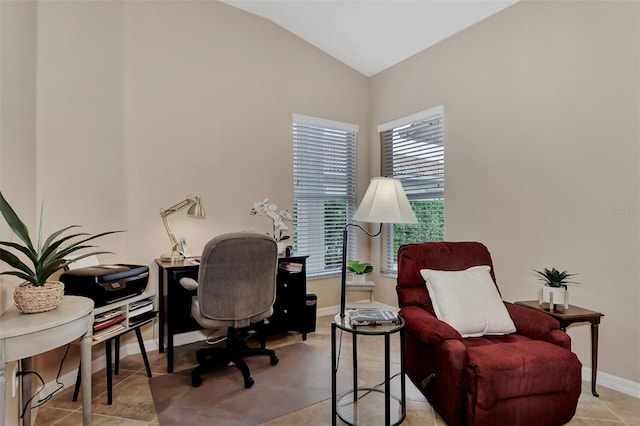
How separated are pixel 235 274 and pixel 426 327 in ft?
4.13

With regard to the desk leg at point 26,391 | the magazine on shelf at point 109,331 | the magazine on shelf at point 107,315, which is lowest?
the desk leg at point 26,391

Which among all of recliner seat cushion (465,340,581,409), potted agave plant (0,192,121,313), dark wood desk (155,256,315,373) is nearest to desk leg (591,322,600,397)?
recliner seat cushion (465,340,581,409)

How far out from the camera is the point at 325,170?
4.09 m

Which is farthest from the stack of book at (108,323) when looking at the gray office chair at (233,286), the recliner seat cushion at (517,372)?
the recliner seat cushion at (517,372)

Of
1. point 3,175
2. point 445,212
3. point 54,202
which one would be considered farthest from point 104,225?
point 445,212

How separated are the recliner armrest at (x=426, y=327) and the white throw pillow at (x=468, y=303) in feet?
0.39

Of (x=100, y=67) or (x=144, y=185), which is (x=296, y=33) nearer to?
(x=100, y=67)

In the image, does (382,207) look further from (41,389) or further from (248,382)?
(41,389)

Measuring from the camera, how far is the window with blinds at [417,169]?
11.8 feet

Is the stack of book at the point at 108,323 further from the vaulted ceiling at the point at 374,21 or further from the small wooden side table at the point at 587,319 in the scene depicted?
the vaulted ceiling at the point at 374,21

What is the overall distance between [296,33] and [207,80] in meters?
1.19

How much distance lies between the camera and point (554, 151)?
268 centimetres

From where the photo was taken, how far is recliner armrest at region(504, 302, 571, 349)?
1.98 metres

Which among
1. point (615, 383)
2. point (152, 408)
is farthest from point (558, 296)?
point (152, 408)
